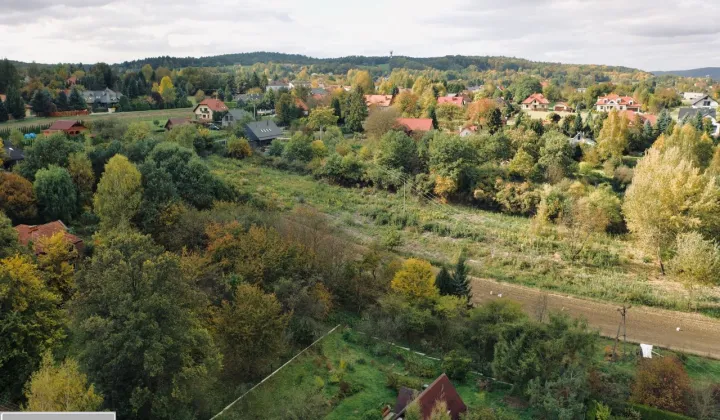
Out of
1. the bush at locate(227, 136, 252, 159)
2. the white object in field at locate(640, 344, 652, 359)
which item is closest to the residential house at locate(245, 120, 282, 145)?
the bush at locate(227, 136, 252, 159)

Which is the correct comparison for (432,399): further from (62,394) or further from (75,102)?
(75,102)

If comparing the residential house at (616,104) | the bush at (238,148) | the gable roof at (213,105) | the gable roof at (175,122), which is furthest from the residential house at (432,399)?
the residential house at (616,104)

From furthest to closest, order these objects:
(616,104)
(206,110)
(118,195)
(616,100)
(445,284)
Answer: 1. (616,100)
2. (616,104)
3. (206,110)
4. (118,195)
5. (445,284)

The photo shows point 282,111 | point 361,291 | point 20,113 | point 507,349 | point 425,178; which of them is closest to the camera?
point 507,349

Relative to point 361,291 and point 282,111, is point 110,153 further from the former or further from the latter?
point 282,111

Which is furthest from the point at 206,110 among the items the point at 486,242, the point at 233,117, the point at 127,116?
the point at 486,242

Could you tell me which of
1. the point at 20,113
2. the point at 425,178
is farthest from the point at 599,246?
the point at 20,113
